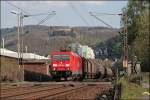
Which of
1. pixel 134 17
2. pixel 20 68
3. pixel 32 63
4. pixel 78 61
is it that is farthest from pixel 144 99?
pixel 134 17

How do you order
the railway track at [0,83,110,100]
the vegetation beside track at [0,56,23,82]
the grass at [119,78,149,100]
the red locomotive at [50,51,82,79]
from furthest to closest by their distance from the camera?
the vegetation beside track at [0,56,23,82]
the red locomotive at [50,51,82,79]
the grass at [119,78,149,100]
the railway track at [0,83,110,100]

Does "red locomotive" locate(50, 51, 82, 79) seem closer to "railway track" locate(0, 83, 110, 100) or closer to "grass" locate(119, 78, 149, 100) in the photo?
"railway track" locate(0, 83, 110, 100)

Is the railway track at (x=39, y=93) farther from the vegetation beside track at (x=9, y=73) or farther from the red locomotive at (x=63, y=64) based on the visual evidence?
the vegetation beside track at (x=9, y=73)

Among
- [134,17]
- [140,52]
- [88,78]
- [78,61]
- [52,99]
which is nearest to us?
[52,99]

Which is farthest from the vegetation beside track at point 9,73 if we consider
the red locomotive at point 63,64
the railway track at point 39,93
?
the railway track at point 39,93

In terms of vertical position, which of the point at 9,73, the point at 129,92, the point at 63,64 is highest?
the point at 63,64

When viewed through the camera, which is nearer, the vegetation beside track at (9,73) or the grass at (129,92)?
the grass at (129,92)

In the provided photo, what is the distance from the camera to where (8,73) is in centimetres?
5941

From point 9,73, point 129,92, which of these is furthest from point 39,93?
point 9,73

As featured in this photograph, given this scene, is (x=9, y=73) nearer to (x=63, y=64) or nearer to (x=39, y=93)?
(x=63, y=64)

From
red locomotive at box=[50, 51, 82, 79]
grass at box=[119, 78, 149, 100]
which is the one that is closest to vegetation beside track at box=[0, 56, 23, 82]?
red locomotive at box=[50, 51, 82, 79]

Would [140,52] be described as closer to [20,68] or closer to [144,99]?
[20,68]

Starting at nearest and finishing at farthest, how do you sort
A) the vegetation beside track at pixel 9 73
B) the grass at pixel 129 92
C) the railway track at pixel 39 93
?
the railway track at pixel 39 93
the grass at pixel 129 92
the vegetation beside track at pixel 9 73

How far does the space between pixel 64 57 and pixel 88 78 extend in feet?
56.0
